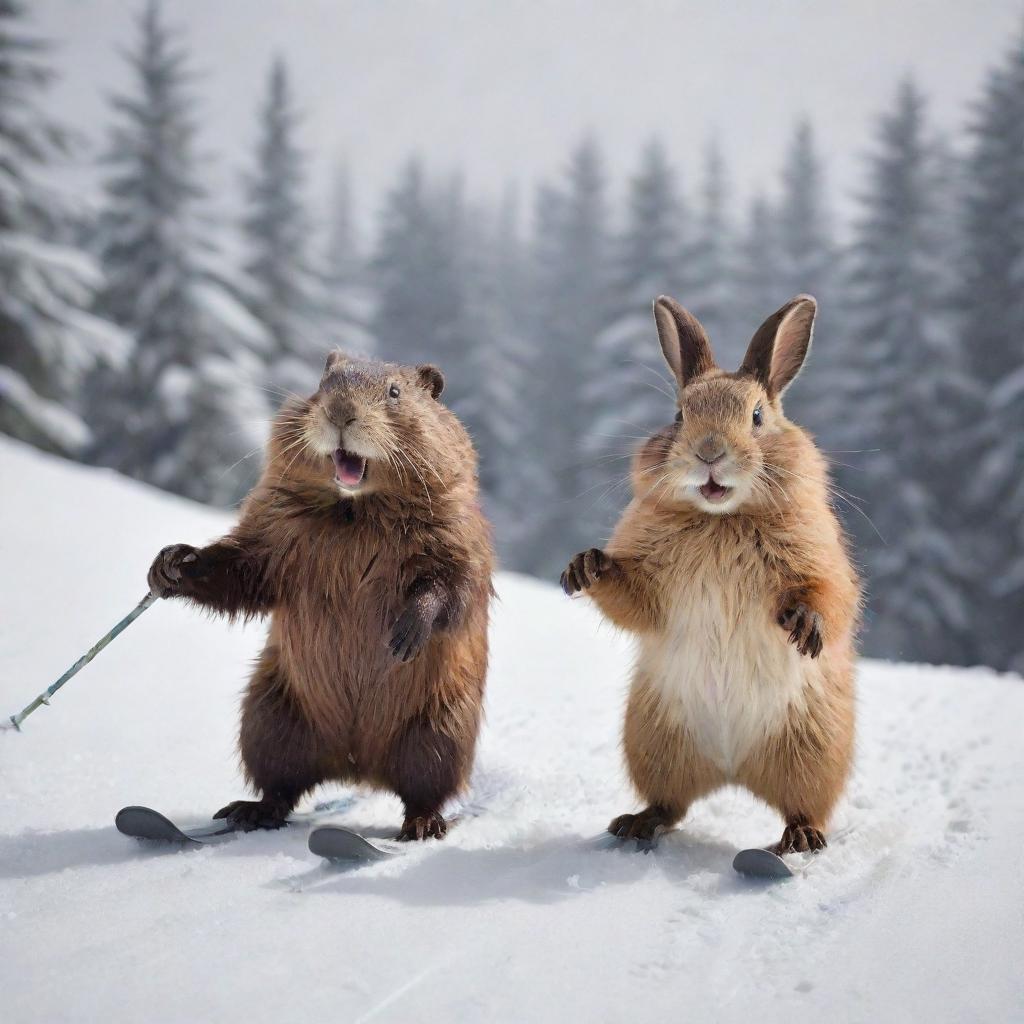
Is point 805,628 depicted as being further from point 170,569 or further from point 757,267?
point 757,267

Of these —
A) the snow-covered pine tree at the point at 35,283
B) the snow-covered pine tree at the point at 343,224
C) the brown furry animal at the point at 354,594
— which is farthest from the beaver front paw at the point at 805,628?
the snow-covered pine tree at the point at 343,224

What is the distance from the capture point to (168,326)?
658 inches

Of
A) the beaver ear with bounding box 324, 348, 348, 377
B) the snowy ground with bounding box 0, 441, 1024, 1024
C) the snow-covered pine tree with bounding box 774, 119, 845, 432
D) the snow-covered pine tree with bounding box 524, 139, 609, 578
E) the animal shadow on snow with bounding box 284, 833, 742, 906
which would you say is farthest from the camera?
the snow-covered pine tree with bounding box 524, 139, 609, 578

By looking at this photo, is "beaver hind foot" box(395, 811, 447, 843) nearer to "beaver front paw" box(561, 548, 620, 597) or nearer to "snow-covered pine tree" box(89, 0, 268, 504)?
"beaver front paw" box(561, 548, 620, 597)

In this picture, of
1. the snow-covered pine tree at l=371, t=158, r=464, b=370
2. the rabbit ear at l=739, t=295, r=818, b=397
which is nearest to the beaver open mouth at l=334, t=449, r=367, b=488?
the rabbit ear at l=739, t=295, r=818, b=397

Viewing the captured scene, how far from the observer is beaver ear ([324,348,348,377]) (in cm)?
332

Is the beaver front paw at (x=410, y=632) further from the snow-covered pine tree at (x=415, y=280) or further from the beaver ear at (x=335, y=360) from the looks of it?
the snow-covered pine tree at (x=415, y=280)

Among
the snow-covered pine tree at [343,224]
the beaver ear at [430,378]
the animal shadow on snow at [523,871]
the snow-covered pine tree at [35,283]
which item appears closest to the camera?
the animal shadow on snow at [523,871]

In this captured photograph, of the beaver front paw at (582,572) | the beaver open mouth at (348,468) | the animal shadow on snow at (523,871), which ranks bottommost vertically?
the animal shadow on snow at (523,871)

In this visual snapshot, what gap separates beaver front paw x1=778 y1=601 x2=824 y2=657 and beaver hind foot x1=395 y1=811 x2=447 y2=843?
1206 millimetres

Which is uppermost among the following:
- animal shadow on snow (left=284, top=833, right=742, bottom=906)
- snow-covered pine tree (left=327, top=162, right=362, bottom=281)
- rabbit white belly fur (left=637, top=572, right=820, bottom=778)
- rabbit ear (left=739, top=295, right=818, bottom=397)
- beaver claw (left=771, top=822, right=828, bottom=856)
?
snow-covered pine tree (left=327, top=162, right=362, bottom=281)

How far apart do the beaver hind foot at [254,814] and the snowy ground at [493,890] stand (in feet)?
0.36

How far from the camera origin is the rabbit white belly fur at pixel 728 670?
2.96 meters

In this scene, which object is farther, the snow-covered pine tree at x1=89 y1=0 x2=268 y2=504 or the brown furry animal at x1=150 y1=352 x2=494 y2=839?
the snow-covered pine tree at x1=89 y1=0 x2=268 y2=504
